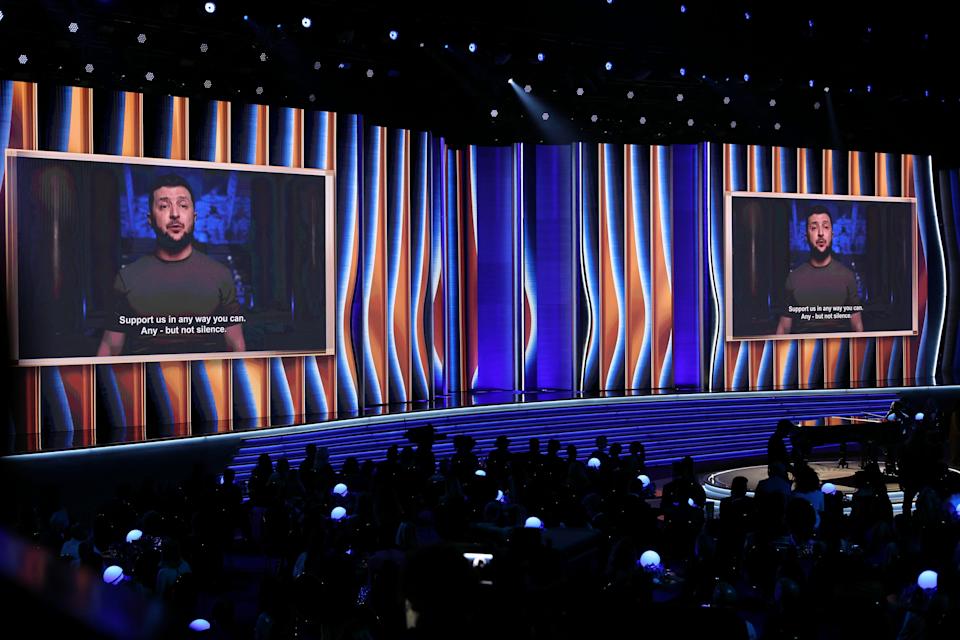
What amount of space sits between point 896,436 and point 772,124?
6.57 meters

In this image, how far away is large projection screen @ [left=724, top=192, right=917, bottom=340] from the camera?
16312 mm

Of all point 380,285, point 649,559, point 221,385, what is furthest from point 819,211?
point 649,559

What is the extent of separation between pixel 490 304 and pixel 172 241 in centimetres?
561

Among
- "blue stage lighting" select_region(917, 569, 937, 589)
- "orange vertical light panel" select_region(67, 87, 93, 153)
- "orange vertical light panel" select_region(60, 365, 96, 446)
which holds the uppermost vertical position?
"orange vertical light panel" select_region(67, 87, 93, 153)

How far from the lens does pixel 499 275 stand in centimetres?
1620

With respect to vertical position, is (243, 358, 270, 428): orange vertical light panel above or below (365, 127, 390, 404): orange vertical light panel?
below

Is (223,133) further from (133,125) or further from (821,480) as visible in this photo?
(821,480)

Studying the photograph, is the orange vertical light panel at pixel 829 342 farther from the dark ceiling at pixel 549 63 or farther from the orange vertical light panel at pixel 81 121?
the orange vertical light panel at pixel 81 121

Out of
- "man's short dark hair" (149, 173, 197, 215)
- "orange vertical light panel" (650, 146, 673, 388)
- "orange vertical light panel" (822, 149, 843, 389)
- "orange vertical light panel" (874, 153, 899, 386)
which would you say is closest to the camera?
"man's short dark hair" (149, 173, 197, 215)

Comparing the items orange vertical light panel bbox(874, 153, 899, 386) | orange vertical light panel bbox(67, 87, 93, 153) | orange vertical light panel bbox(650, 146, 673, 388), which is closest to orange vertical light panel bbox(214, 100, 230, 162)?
orange vertical light panel bbox(67, 87, 93, 153)

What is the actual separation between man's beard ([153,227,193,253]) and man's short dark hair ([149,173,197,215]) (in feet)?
0.91

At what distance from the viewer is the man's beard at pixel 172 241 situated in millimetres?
12117

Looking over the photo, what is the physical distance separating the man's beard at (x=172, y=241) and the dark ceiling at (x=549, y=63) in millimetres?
1698

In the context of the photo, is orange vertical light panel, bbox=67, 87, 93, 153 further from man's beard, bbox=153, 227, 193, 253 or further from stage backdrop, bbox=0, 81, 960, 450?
man's beard, bbox=153, 227, 193, 253
